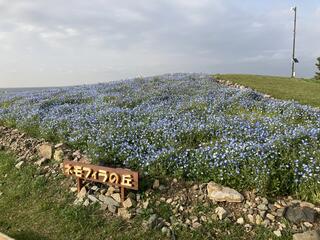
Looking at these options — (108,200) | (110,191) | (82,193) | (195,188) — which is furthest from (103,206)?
(195,188)

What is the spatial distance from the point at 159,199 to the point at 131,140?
210cm

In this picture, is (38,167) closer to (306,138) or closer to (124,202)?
(124,202)

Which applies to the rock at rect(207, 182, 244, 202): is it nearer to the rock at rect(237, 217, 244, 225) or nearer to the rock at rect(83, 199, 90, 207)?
the rock at rect(237, 217, 244, 225)

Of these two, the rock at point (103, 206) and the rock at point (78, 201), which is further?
the rock at point (78, 201)

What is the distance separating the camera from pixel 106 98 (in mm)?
14656

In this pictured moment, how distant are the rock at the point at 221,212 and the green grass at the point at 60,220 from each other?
11 centimetres

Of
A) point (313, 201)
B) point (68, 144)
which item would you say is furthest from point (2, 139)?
point (313, 201)

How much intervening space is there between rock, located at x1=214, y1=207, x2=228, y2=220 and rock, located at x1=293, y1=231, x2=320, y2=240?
3.74 ft

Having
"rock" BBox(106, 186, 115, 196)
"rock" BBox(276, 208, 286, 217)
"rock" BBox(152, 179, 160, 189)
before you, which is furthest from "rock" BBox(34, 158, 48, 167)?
"rock" BBox(276, 208, 286, 217)

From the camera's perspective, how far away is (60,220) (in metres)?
7.12

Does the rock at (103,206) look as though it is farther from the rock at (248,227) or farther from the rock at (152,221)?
the rock at (248,227)

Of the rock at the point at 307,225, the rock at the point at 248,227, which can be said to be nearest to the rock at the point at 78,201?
the rock at the point at 248,227

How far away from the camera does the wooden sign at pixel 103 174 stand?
23.0 ft

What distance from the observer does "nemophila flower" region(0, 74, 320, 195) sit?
718 cm
